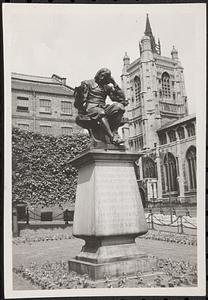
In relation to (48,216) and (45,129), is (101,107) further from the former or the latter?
(48,216)

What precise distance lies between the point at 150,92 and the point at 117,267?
272 centimetres

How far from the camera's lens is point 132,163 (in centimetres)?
476

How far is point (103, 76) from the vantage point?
495cm

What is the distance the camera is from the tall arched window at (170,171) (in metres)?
5.46

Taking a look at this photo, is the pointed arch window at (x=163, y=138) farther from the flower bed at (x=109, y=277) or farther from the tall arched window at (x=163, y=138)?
the flower bed at (x=109, y=277)

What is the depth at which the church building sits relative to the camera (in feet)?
17.4

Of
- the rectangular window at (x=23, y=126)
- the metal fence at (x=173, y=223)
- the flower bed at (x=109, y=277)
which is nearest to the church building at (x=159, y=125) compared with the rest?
the metal fence at (x=173, y=223)

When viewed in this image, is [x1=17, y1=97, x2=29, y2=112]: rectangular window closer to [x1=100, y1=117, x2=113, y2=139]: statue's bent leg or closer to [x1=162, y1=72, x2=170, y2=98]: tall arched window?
[x1=100, y1=117, x2=113, y2=139]: statue's bent leg

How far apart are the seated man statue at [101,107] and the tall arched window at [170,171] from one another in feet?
3.56

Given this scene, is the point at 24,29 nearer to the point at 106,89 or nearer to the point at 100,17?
Answer: the point at 100,17

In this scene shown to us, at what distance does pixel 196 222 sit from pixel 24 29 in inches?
131

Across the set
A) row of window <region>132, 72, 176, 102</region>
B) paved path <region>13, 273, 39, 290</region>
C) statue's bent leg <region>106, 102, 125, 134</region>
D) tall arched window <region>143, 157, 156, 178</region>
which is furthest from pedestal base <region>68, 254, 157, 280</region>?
row of window <region>132, 72, 176, 102</region>

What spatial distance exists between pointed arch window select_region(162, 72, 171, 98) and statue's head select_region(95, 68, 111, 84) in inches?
40.9

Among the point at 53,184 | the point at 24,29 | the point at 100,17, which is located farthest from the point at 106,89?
the point at 53,184
